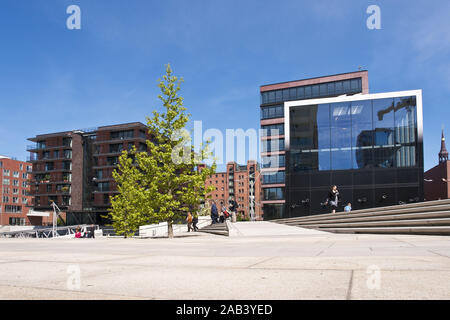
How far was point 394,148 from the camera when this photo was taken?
30.0 m

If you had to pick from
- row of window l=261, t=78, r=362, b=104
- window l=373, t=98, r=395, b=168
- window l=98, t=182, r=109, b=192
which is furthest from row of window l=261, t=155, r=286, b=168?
window l=373, t=98, r=395, b=168

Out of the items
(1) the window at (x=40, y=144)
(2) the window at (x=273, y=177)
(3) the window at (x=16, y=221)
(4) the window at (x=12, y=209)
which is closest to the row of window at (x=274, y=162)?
(2) the window at (x=273, y=177)

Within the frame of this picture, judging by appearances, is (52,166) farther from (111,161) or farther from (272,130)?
(272,130)

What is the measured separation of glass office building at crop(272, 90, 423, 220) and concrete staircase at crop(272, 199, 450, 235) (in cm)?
1011

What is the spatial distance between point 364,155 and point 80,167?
73689 mm

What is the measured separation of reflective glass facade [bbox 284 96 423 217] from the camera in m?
29.7

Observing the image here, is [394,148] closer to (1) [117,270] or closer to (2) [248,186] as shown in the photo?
(1) [117,270]

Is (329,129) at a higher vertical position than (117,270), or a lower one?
higher

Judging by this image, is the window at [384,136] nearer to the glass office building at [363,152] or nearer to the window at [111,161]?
the glass office building at [363,152]

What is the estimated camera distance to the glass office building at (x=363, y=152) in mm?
29750

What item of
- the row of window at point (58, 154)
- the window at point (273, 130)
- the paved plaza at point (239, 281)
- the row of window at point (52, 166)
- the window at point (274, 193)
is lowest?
the window at point (274, 193)

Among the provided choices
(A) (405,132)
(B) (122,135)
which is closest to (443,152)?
(B) (122,135)
